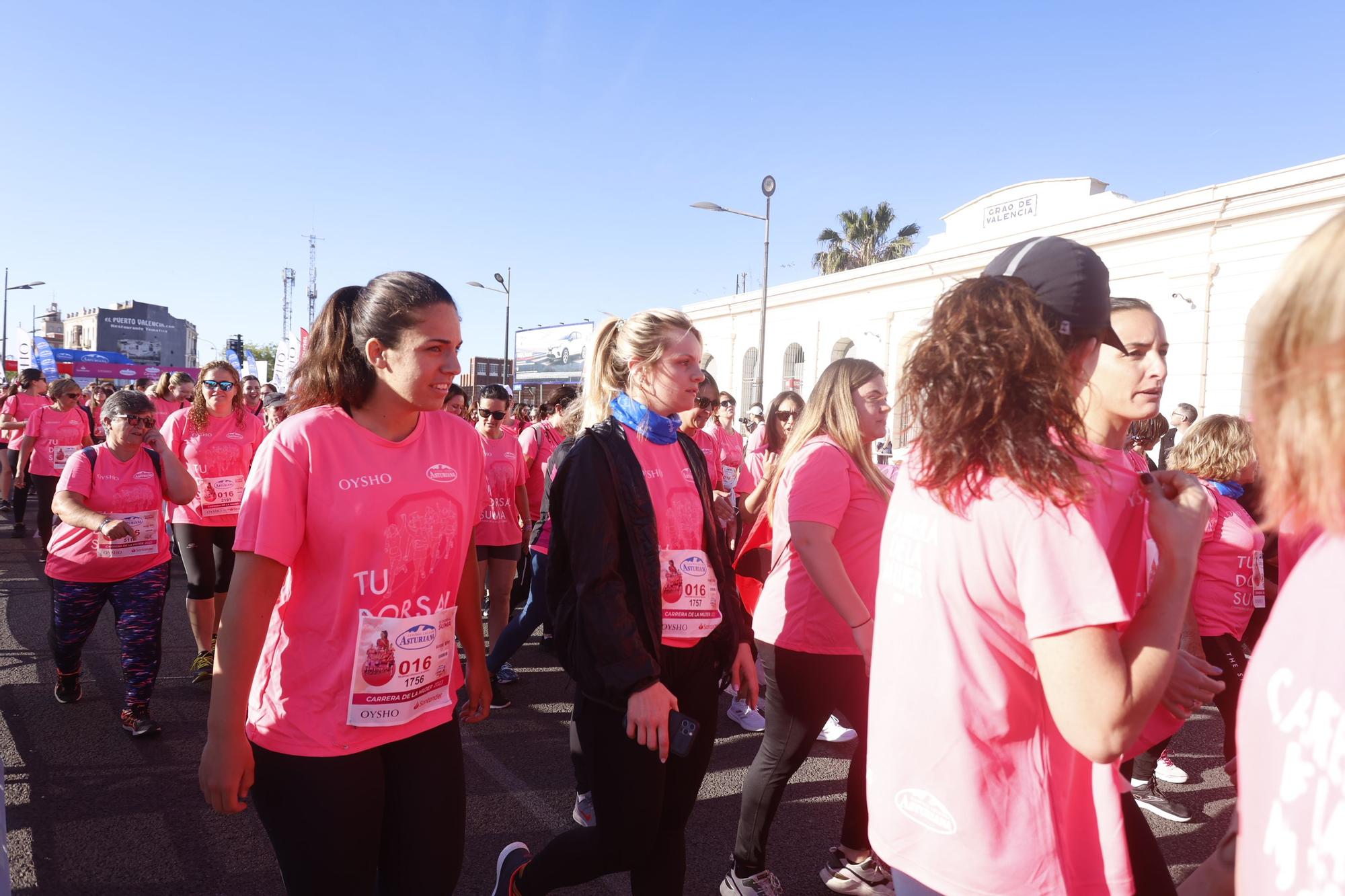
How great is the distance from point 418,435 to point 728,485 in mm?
6294

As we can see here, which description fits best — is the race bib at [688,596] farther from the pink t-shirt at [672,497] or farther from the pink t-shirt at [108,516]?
the pink t-shirt at [108,516]

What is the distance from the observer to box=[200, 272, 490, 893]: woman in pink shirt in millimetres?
1928

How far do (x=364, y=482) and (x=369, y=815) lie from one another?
82 cm

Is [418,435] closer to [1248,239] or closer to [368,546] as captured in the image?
[368,546]

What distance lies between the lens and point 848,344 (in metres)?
28.2

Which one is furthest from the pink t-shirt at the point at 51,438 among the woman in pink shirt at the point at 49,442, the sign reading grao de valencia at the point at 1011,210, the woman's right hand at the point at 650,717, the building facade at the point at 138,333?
the building facade at the point at 138,333

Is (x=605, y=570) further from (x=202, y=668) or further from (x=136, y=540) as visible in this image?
(x=202, y=668)

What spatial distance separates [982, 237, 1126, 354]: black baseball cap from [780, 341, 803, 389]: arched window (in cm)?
2872

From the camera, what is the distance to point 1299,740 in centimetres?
85

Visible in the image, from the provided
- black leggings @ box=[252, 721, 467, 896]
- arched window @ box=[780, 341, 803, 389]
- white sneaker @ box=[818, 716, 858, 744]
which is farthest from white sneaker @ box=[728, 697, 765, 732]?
arched window @ box=[780, 341, 803, 389]

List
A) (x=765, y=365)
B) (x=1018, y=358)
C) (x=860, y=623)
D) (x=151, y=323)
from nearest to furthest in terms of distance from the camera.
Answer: (x=1018, y=358) → (x=860, y=623) → (x=765, y=365) → (x=151, y=323)

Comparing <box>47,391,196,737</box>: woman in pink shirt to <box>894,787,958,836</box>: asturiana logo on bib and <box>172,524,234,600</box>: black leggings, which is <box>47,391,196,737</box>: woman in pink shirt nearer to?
<box>172,524,234,600</box>: black leggings

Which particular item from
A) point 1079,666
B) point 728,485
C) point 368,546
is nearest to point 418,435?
point 368,546

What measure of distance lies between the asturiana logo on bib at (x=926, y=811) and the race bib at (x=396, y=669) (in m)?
1.20
